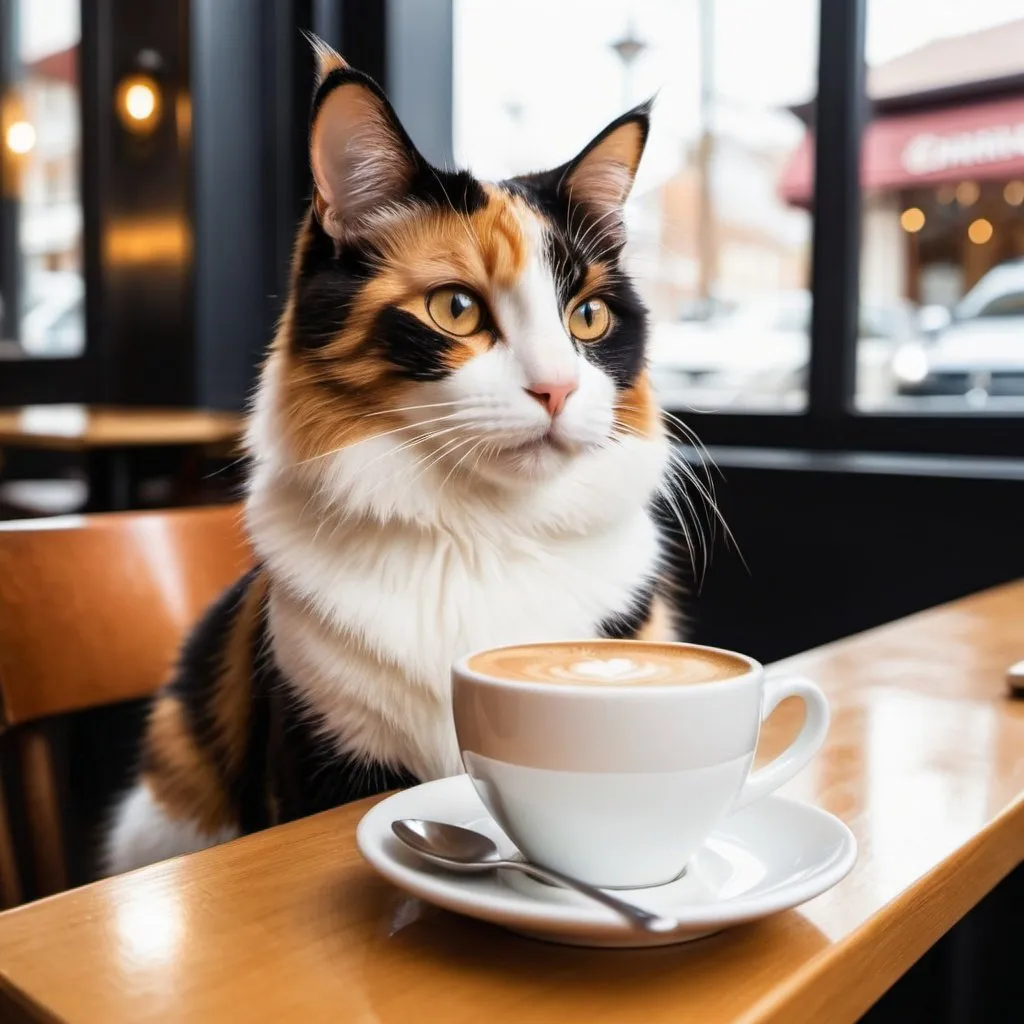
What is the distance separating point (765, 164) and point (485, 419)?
221 cm

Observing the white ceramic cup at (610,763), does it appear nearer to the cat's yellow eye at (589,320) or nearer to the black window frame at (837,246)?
the cat's yellow eye at (589,320)

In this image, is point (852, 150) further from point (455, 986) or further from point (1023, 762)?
point (455, 986)

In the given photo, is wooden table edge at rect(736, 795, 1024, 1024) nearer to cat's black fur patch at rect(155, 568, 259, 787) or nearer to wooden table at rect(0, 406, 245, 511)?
cat's black fur patch at rect(155, 568, 259, 787)

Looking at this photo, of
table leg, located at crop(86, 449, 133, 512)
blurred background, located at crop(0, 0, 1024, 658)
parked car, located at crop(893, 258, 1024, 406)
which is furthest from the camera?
table leg, located at crop(86, 449, 133, 512)

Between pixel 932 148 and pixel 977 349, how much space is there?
475 mm

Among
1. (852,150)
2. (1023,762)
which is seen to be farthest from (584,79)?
(1023,762)

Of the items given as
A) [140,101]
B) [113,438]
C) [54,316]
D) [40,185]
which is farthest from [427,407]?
[40,185]

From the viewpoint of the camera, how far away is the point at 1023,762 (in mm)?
749

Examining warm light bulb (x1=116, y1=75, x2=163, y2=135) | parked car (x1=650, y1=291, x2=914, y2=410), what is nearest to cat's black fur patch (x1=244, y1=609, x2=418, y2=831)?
parked car (x1=650, y1=291, x2=914, y2=410)

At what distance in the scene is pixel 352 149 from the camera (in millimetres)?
812

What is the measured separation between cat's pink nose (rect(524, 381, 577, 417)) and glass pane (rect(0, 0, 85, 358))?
4.28 metres

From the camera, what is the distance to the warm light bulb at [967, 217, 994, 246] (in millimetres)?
2393

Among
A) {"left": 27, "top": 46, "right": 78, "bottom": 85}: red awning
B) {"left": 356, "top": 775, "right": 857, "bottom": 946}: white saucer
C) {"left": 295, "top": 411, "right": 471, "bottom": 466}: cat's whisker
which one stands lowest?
{"left": 356, "top": 775, "right": 857, "bottom": 946}: white saucer

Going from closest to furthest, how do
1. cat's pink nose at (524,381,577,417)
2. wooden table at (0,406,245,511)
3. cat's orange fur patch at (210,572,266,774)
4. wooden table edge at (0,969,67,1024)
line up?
wooden table edge at (0,969,67,1024) → cat's pink nose at (524,381,577,417) → cat's orange fur patch at (210,572,266,774) → wooden table at (0,406,245,511)
